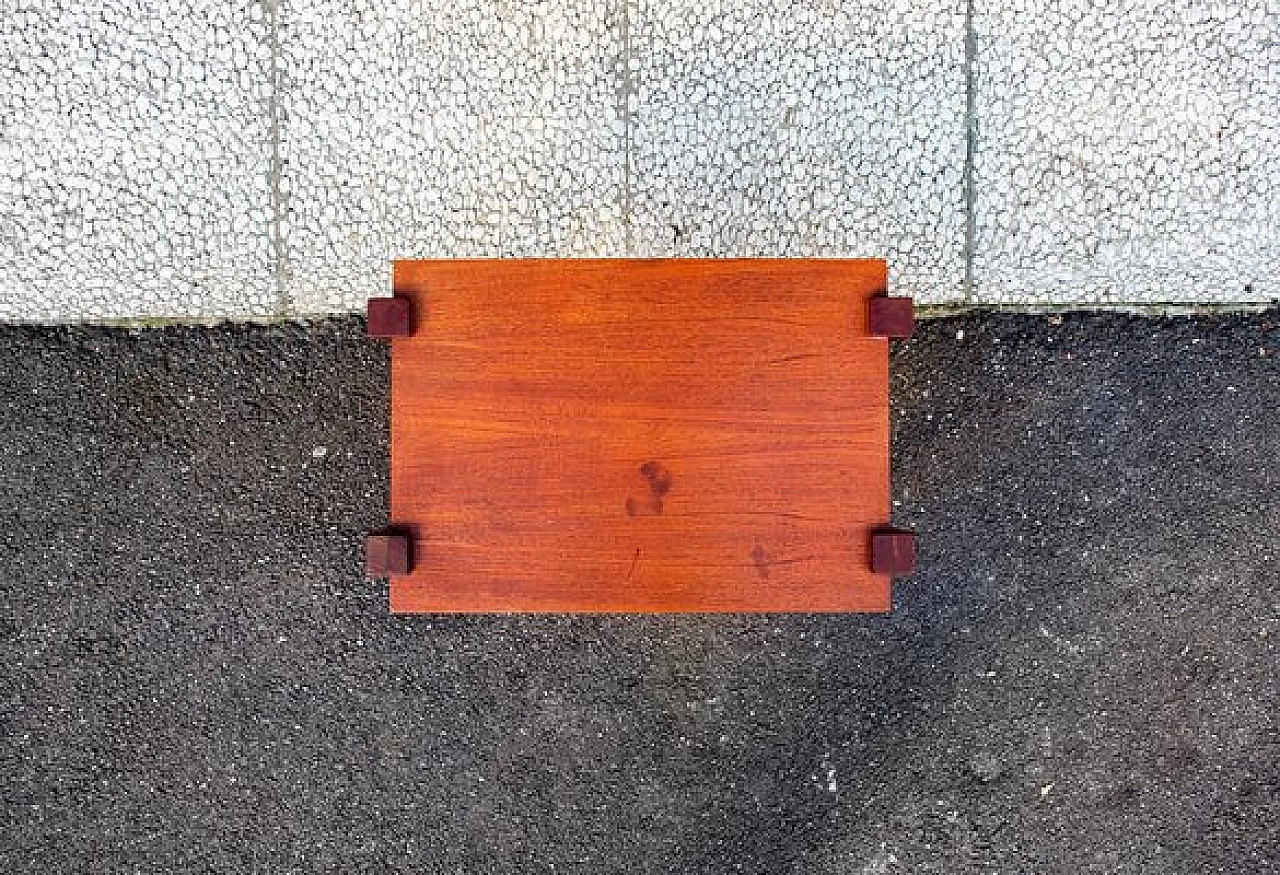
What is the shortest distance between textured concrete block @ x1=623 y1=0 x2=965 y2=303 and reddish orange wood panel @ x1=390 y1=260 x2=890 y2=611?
0.49 metres

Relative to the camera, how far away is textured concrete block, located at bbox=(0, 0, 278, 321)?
1.81 metres

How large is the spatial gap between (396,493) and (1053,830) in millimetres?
1734

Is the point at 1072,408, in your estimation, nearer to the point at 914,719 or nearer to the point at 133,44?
the point at 914,719

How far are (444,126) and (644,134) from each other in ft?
1.52

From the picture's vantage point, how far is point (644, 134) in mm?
1812

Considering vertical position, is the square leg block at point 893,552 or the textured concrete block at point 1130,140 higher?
the textured concrete block at point 1130,140

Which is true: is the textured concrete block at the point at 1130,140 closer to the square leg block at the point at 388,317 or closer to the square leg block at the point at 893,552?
the square leg block at the point at 893,552

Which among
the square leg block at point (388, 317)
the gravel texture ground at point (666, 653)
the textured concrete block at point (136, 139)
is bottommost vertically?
the gravel texture ground at point (666, 653)

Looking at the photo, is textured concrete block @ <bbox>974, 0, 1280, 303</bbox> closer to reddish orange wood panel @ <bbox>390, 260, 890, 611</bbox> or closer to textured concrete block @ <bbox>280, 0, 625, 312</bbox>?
reddish orange wood panel @ <bbox>390, 260, 890, 611</bbox>

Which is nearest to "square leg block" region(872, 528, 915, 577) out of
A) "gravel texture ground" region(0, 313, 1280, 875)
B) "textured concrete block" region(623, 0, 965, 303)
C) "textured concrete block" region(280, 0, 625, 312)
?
"gravel texture ground" region(0, 313, 1280, 875)

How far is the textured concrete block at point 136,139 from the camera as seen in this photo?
71.2 inches

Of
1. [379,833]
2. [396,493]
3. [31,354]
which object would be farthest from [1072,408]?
[31,354]

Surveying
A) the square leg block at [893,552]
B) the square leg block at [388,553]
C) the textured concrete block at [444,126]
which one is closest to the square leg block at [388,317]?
the square leg block at [388,553]

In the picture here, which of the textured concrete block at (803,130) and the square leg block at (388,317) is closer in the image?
the square leg block at (388,317)
